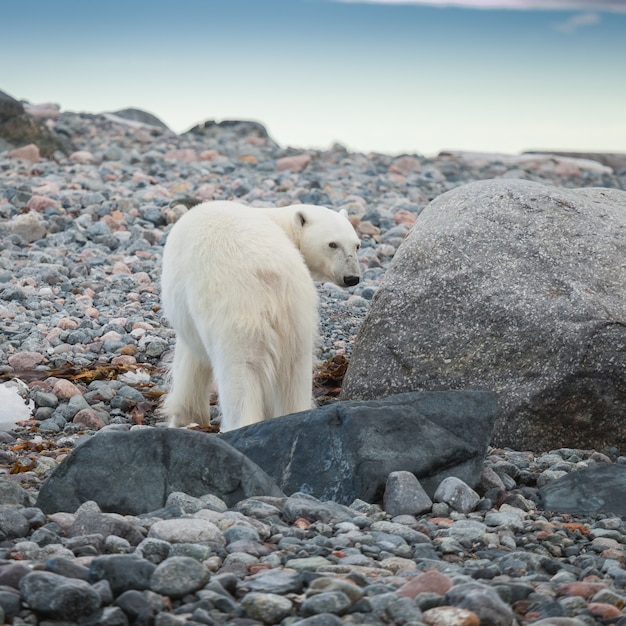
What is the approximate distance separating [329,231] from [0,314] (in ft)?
10.5

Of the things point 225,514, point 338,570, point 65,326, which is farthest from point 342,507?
point 65,326

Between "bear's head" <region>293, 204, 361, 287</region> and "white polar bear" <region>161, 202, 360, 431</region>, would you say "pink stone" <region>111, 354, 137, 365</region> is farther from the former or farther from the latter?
"bear's head" <region>293, 204, 361, 287</region>

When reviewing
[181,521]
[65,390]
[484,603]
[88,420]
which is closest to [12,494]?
[181,521]

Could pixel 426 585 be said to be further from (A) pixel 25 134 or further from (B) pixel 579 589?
(A) pixel 25 134

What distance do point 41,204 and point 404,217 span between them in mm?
4373

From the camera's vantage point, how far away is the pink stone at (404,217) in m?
12.6

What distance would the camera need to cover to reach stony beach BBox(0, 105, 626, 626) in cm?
314

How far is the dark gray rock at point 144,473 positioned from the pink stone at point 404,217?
841cm

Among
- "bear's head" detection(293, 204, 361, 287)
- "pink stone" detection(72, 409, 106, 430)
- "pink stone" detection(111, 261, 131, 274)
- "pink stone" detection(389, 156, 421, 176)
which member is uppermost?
"pink stone" detection(389, 156, 421, 176)

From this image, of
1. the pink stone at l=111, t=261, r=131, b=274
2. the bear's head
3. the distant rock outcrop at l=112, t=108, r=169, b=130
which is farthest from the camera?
the distant rock outcrop at l=112, t=108, r=169, b=130

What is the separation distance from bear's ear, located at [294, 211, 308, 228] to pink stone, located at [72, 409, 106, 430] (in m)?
1.83

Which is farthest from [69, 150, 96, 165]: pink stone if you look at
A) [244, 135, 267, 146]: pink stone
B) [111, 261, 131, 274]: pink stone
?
[111, 261, 131, 274]: pink stone

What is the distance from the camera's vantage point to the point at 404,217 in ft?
42.1

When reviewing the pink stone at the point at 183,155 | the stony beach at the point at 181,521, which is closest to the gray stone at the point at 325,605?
the stony beach at the point at 181,521
